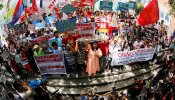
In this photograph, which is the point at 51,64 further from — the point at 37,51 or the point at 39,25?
the point at 39,25

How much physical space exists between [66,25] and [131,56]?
3.31 m

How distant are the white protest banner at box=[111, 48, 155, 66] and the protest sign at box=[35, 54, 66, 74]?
2325mm

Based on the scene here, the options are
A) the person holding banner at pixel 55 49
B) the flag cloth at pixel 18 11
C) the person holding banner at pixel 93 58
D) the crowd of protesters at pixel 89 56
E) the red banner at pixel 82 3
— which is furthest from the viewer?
the red banner at pixel 82 3

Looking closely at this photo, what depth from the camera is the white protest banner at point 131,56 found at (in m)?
16.6

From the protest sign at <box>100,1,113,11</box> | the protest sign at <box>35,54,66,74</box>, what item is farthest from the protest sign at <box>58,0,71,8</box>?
the protest sign at <box>35,54,66,74</box>

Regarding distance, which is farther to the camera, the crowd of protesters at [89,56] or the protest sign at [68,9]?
the protest sign at [68,9]

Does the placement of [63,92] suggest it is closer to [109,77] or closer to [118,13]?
[109,77]

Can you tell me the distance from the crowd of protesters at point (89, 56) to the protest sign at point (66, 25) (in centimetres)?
30

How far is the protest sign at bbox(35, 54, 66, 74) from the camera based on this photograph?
A: 16266 millimetres

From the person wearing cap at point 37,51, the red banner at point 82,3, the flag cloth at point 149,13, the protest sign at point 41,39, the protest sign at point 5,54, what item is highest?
the red banner at point 82,3

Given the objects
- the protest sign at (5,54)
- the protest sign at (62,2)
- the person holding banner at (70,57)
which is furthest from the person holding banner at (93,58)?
the protest sign at (62,2)

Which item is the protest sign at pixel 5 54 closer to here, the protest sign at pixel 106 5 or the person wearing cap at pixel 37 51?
the person wearing cap at pixel 37 51

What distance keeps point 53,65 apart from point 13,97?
7.87ft

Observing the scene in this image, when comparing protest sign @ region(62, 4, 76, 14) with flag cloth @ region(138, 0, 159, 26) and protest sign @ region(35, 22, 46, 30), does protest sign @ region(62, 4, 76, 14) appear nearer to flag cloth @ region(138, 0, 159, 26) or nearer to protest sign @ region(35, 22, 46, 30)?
protest sign @ region(35, 22, 46, 30)
